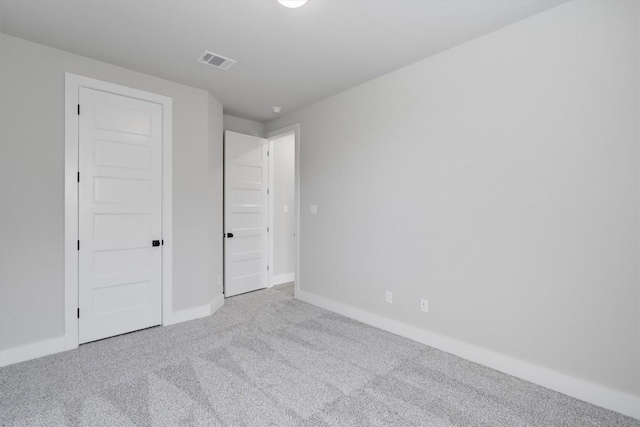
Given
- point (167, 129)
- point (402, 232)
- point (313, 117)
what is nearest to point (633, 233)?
point (402, 232)

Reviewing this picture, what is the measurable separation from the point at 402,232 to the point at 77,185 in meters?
3.08

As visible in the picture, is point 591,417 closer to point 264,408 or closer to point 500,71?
point 264,408

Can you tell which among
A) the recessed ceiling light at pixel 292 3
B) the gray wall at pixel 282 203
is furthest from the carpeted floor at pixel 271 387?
the recessed ceiling light at pixel 292 3

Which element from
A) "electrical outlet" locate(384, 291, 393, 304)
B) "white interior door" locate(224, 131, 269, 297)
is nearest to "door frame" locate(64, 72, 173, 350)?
"white interior door" locate(224, 131, 269, 297)

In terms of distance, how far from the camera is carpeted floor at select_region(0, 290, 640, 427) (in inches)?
71.8

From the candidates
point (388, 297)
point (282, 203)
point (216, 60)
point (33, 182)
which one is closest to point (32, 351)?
point (33, 182)

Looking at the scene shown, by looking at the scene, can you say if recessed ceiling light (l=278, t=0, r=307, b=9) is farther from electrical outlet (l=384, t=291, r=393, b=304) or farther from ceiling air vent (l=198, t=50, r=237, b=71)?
electrical outlet (l=384, t=291, r=393, b=304)

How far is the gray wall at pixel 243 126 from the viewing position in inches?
178

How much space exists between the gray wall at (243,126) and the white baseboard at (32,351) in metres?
3.16

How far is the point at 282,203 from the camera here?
505cm

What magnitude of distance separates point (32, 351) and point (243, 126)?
3507 mm

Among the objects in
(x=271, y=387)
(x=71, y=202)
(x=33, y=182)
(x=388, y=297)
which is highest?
(x=33, y=182)

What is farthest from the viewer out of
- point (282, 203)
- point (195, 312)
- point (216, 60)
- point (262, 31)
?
point (282, 203)

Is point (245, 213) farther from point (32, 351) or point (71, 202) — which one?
point (32, 351)
